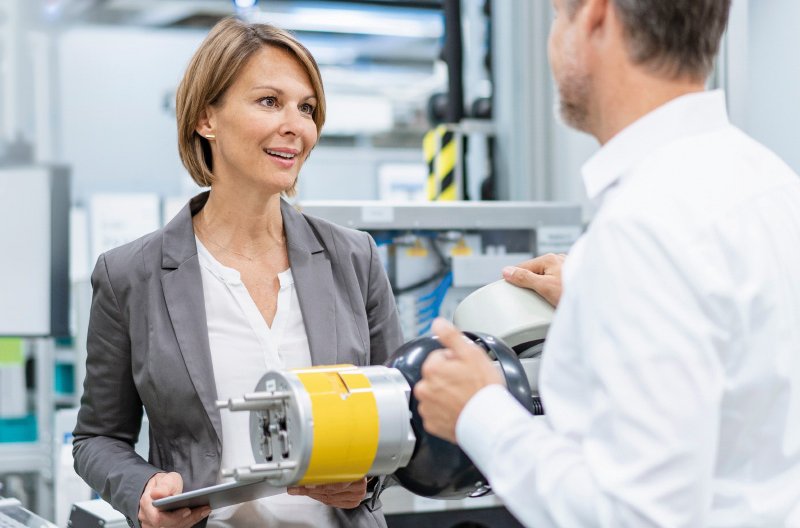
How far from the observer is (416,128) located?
10703 mm

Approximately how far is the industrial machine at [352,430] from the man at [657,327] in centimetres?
16

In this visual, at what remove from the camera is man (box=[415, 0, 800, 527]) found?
96 cm

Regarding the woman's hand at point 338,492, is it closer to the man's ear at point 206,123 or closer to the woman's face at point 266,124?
the woman's face at point 266,124

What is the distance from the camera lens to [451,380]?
117 cm

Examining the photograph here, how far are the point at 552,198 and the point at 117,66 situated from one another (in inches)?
275

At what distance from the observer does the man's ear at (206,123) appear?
76.6 inches

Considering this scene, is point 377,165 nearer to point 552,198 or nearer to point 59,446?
point 552,198

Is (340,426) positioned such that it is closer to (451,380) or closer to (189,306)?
(451,380)

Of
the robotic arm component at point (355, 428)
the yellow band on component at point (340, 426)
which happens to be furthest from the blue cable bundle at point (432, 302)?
the yellow band on component at point (340, 426)

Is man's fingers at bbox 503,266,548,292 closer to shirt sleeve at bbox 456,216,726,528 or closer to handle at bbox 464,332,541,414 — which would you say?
handle at bbox 464,332,541,414

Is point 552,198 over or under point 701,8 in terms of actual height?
under

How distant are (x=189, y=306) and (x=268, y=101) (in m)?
0.41

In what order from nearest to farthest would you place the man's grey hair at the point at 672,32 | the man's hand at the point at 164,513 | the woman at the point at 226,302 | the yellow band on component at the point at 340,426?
the man's grey hair at the point at 672,32
the yellow band on component at the point at 340,426
the man's hand at the point at 164,513
the woman at the point at 226,302

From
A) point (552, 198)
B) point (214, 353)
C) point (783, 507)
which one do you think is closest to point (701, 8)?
point (783, 507)
